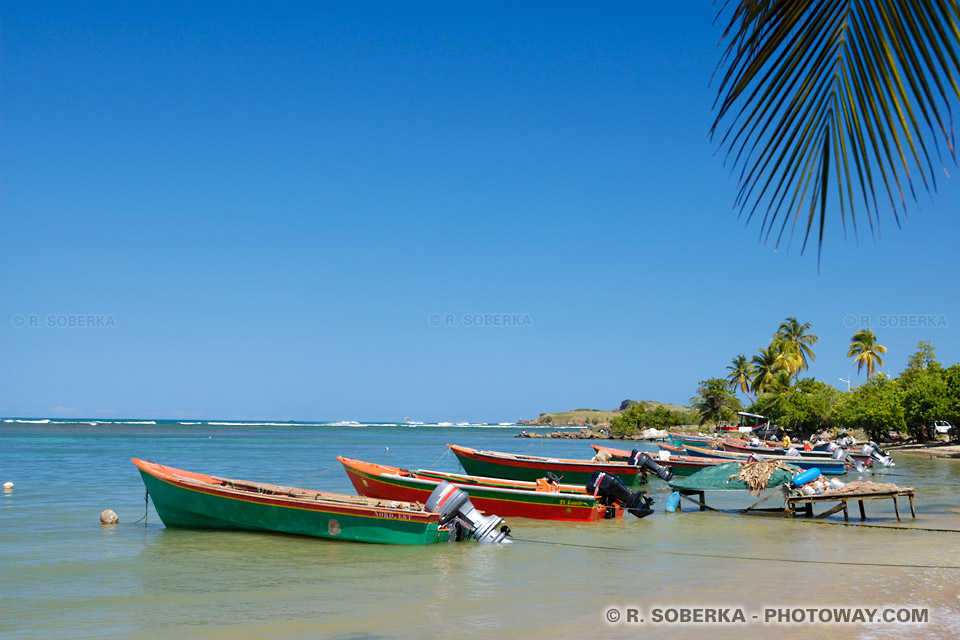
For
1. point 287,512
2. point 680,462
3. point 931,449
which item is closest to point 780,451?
point 680,462

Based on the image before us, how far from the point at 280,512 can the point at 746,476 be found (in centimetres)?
1104

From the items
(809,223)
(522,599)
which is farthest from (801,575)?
(809,223)

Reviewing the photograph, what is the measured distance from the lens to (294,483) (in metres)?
30.4

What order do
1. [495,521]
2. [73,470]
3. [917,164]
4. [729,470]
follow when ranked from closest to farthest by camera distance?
[917,164] → [495,521] → [729,470] → [73,470]

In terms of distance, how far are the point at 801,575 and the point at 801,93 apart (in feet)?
39.1

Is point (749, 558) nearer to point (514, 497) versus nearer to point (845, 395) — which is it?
point (514, 497)

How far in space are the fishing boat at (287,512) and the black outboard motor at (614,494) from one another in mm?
4107

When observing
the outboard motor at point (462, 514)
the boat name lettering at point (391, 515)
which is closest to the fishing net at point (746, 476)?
the outboard motor at point (462, 514)

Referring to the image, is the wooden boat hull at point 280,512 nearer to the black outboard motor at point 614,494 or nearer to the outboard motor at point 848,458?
the black outboard motor at point 614,494

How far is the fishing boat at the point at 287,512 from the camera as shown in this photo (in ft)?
48.3

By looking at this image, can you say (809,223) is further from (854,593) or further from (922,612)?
(854,593)

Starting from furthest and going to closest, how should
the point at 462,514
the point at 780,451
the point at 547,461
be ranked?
1. the point at 780,451
2. the point at 547,461
3. the point at 462,514

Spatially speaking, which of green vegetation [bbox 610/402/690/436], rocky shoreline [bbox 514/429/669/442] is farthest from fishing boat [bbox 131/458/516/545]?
green vegetation [bbox 610/402/690/436]

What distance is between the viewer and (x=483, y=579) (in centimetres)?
→ 1222
